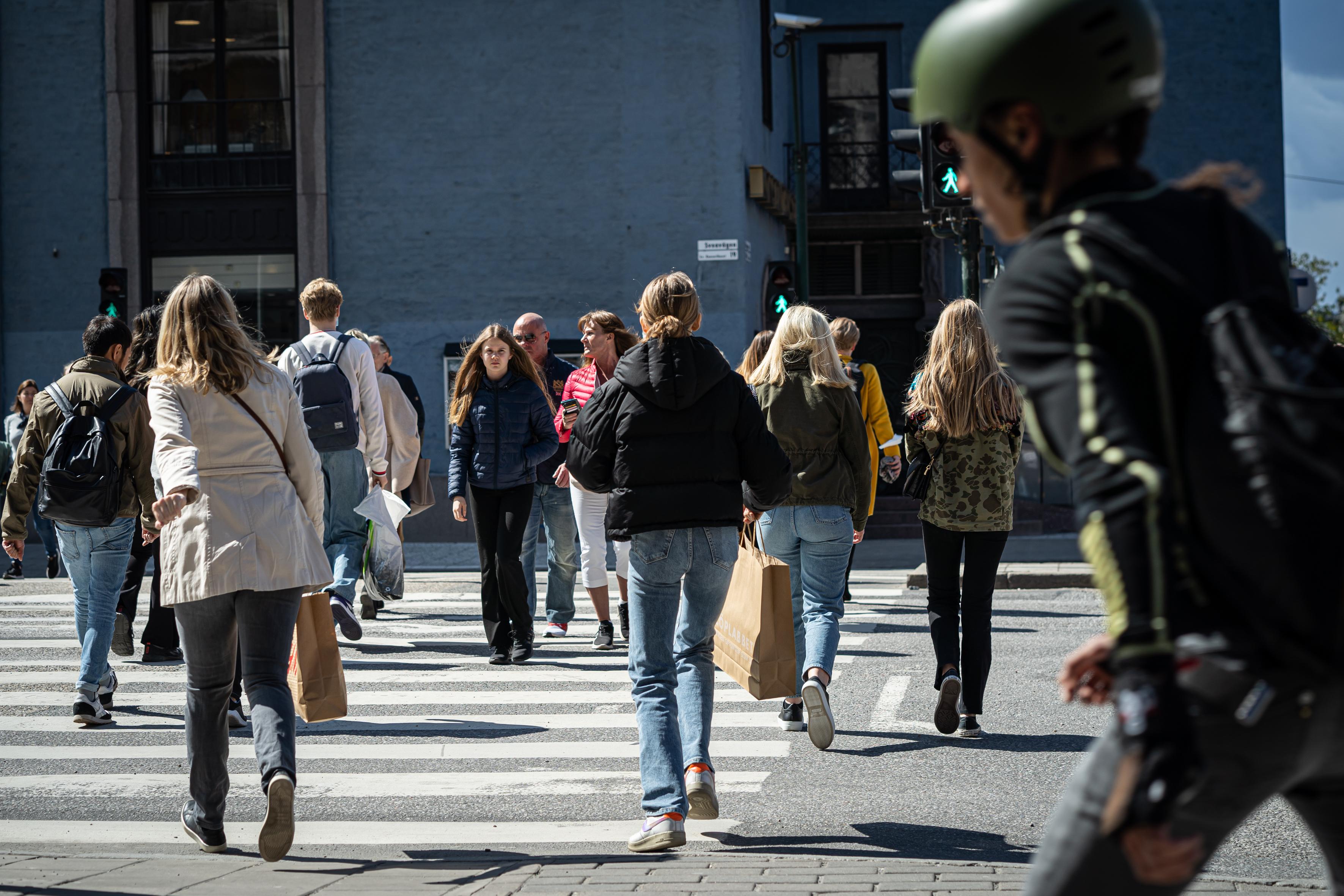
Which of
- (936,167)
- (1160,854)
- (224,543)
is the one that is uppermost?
(936,167)

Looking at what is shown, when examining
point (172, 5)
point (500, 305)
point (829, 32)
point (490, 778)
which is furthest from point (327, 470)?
point (829, 32)

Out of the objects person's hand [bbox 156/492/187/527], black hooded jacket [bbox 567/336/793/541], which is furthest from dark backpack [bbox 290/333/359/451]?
person's hand [bbox 156/492/187/527]

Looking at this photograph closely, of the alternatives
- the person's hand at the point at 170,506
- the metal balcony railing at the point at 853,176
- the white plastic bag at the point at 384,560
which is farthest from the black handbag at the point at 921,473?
the metal balcony railing at the point at 853,176

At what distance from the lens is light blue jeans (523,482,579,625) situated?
1005cm

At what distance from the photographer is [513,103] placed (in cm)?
2033

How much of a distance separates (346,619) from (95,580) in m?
1.84

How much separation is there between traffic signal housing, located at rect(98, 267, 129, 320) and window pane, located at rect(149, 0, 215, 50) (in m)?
4.89

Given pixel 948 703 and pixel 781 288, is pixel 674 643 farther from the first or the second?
pixel 781 288

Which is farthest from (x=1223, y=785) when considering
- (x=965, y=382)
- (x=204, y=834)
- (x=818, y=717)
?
(x=965, y=382)

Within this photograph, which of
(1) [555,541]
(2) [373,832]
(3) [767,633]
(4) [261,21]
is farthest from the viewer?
(4) [261,21]

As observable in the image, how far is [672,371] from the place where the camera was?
519cm

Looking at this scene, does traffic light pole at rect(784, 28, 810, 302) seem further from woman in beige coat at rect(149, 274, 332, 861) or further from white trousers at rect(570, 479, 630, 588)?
woman in beige coat at rect(149, 274, 332, 861)

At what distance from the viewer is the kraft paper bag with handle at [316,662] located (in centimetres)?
554

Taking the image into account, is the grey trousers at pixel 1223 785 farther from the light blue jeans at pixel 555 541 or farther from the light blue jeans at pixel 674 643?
the light blue jeans at pixel 555 541
